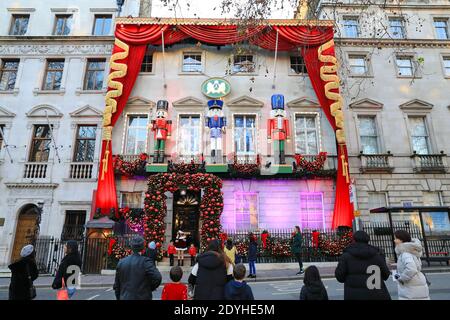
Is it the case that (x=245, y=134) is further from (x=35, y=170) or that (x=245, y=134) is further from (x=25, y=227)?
(x=25, y=227)

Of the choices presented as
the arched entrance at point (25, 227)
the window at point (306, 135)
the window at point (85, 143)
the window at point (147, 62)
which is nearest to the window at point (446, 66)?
the window at point (306, 135)

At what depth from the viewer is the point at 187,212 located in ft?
61.5

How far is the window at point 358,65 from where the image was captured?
849 inches

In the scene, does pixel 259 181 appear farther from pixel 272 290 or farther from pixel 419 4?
pixel 419 4

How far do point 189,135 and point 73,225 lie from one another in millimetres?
8938

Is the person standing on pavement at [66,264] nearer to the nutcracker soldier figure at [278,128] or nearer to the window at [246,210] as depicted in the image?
the window at [246,210]

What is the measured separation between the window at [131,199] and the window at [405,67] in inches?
788

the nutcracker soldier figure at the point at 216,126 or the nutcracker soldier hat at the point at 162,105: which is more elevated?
the nutcracker soldier hat at the point at 162,105

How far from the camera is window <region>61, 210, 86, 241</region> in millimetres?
17656

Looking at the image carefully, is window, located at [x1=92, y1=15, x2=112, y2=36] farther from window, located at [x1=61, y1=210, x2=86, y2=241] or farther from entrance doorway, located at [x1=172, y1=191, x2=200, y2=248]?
entrance doorway, located at [x1=172, y1=191, x2=200, y2=248]

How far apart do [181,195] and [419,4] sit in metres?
22.7

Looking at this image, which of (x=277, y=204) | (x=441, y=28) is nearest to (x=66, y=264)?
(x=277, y=204)

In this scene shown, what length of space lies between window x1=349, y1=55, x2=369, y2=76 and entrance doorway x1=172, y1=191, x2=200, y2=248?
46.6 ft
